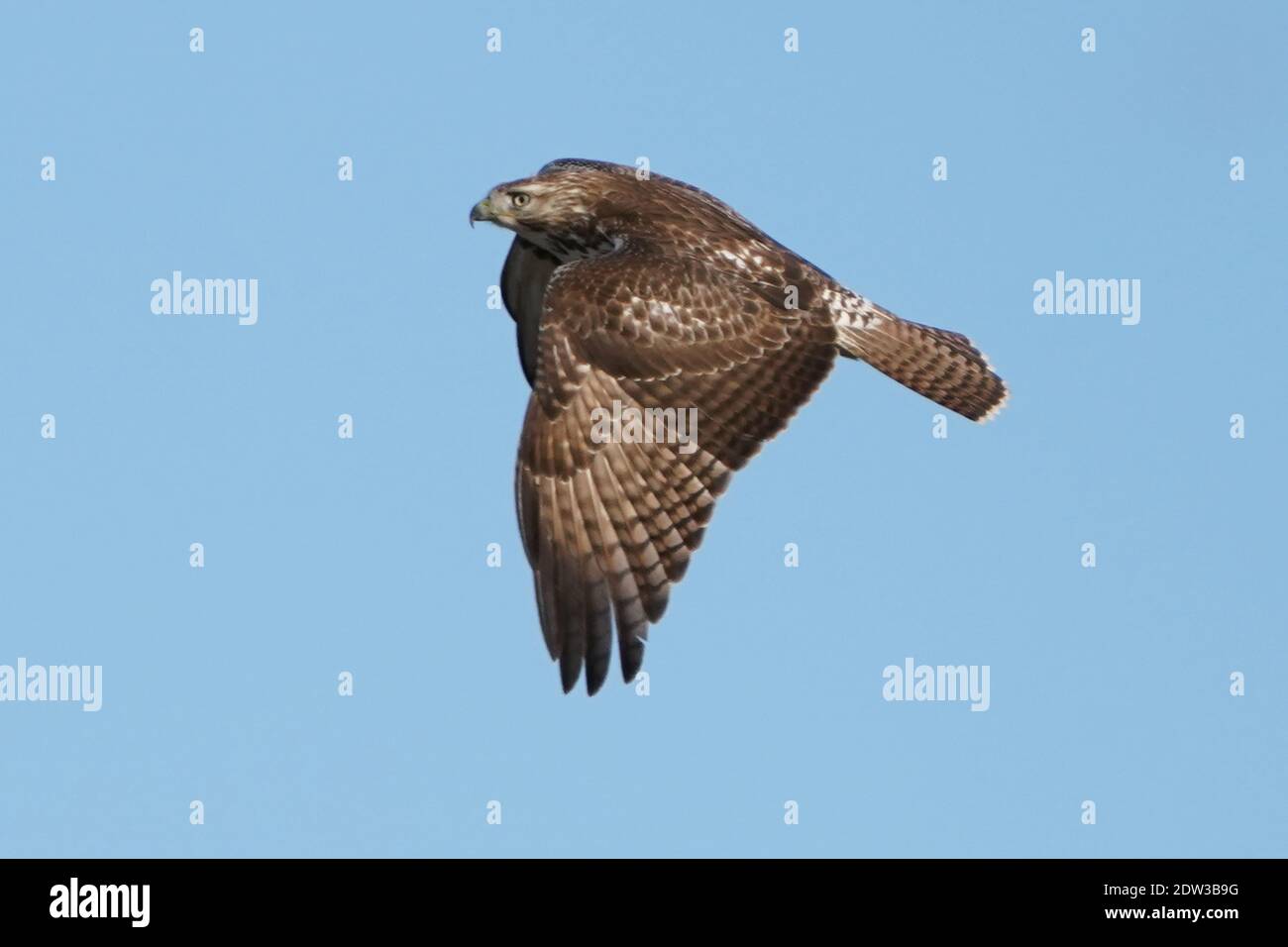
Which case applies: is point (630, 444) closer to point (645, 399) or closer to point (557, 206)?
point (645, 399)

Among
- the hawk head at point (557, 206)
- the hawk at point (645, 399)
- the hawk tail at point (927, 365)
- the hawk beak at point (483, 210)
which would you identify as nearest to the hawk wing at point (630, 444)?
the hawk at point (645, 399)

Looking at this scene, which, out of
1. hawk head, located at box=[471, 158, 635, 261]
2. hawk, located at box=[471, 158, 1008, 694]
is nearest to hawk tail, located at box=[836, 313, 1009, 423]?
hawk, located at box=[471, 158, 1008, 694]

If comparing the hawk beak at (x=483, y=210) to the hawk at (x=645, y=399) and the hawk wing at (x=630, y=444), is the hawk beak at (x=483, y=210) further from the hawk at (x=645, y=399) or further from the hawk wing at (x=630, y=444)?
the hawk wing at (x=630, y=444)

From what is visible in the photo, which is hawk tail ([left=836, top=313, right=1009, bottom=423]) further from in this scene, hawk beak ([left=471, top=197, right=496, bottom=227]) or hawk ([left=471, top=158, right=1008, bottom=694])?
hawk beak ([left=471, top=197, right=496, bottom=227])

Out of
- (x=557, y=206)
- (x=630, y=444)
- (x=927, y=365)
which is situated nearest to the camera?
(x=630, y=444)

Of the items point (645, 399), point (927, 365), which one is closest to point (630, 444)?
point (645, 399)
